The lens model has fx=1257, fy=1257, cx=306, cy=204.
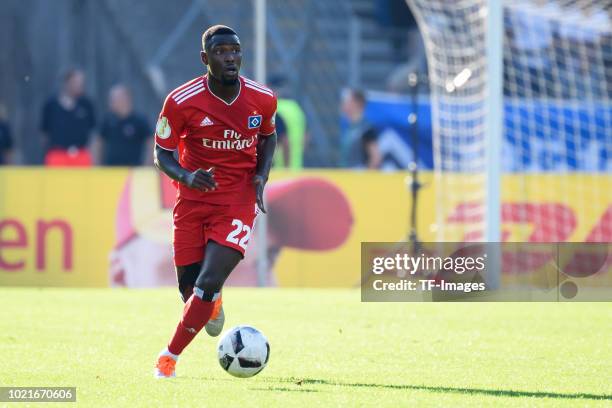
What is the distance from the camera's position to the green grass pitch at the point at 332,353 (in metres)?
6.61

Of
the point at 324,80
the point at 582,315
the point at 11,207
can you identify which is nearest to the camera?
the point at 582,315

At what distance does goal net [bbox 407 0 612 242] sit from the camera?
1539 cm

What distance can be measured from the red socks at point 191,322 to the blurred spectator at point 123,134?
10.7 meters

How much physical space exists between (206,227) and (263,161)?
55 cm

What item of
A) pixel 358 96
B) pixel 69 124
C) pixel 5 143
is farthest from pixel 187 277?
pixel 358 96

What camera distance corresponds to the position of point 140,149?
1772cm

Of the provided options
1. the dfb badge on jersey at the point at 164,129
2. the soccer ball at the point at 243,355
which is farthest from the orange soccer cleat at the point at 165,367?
the dfb badge on jersey at the point at 164,129

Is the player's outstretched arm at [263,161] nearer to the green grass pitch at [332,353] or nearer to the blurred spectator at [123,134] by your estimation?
the green grass pitch at [332,353]

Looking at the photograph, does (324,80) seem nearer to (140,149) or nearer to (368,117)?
(368,117)

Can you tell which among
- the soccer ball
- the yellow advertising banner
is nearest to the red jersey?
the soccer ball

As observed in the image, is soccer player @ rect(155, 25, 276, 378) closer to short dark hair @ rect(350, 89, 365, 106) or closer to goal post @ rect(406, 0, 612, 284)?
goal post @ rect(406, 0, 612, 284)

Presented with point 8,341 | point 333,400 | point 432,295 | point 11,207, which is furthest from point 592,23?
point 333,400

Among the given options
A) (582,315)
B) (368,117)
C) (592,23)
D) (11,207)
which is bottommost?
(582,315)

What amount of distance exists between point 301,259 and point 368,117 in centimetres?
386
